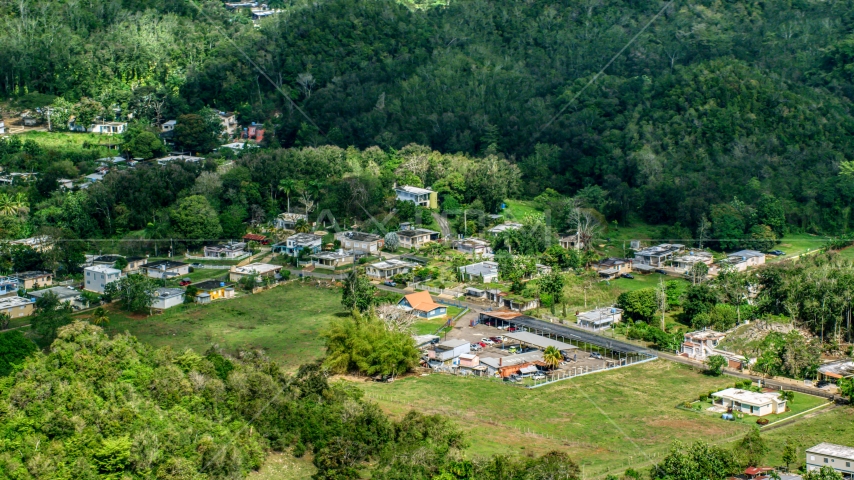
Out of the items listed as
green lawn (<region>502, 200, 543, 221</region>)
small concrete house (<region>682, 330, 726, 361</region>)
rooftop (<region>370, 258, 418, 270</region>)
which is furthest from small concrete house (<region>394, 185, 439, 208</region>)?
small concrete house (<region>682, 330, 726, 361</region>)

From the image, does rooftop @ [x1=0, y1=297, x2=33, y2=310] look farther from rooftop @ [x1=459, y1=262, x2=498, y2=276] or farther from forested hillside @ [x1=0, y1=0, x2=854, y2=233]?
forested hillside @ [x1=0, y1=0, x2=854, y2=233]

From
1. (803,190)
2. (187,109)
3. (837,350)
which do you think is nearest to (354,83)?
(187,109)

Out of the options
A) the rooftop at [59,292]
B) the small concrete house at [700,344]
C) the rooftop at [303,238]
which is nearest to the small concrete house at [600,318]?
the small concrete house at [700,344]

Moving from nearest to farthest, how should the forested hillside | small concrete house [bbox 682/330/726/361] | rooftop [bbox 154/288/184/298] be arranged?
small concrete house [bbox 682/330/726/361]
rooftop [bbox 154/288/184/298]
the forested hillside

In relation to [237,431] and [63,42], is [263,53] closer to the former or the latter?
[63,42]

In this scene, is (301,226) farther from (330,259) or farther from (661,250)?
(661,250)

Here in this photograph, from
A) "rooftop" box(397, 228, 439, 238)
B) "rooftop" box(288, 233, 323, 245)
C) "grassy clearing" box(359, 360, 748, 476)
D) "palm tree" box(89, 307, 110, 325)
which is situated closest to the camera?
"grassy clearing" box(359, 360, 748, 476)

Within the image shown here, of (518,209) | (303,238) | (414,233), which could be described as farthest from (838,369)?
(303,238)
